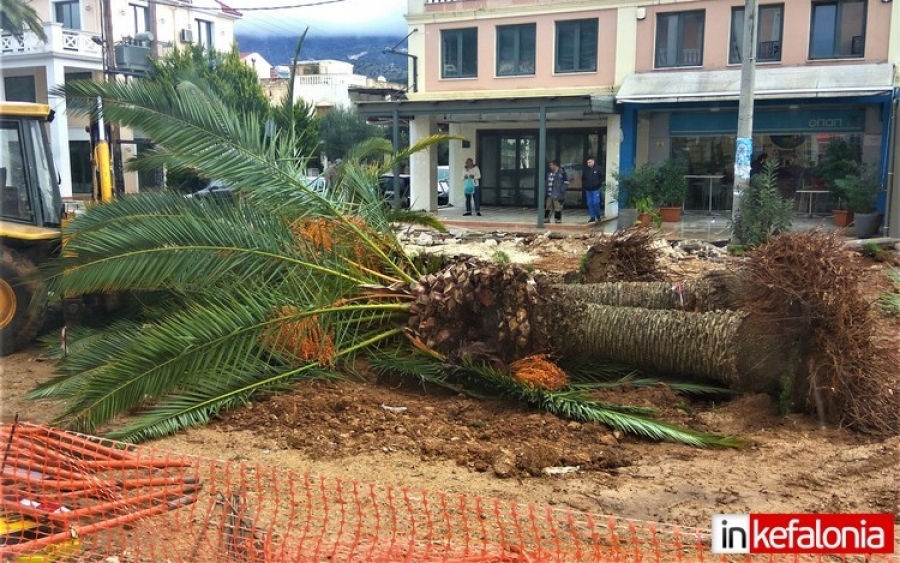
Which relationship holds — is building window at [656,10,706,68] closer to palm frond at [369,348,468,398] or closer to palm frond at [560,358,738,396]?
palm frond at [560,358,738,396]

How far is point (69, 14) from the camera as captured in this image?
3100 cm

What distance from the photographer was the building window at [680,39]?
22906mm

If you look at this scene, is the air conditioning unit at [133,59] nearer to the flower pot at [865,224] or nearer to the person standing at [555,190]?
the person standing at [555,190]

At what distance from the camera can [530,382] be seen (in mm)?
6422

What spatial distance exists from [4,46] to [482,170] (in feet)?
54.4

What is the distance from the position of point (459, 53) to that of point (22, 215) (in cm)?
1892

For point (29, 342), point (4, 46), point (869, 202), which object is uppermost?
point (4, 46)

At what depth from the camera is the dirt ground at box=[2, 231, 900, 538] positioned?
4723mm

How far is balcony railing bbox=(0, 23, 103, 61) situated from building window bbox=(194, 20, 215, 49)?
555 cm

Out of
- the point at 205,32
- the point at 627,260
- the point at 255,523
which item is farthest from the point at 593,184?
the point at 205,32

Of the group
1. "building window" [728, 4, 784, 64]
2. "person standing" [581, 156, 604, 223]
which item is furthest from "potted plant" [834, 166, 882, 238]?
"person standing" [581, 156, 604, 223]

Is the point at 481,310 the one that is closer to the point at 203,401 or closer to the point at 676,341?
the point at 676,341

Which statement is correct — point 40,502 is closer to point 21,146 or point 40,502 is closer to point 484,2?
point 21,146

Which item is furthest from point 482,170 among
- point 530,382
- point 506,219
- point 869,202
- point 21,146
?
point 530,382
